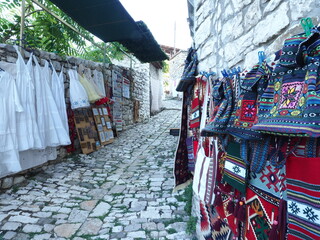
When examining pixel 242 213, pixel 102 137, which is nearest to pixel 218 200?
pixel 242 213

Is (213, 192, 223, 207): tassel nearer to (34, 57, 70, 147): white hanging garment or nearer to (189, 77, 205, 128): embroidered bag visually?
(189, 77, 205, 128): embroidered bag

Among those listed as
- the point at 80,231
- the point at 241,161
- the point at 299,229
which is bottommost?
the point at 80,231

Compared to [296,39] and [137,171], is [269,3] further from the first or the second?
[137,171]

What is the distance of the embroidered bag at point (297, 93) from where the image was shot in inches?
27.3

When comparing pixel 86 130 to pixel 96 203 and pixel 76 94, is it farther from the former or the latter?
pixel 96 203

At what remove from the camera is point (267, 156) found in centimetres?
98

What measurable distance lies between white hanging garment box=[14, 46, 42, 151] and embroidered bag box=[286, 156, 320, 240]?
10.7 feet

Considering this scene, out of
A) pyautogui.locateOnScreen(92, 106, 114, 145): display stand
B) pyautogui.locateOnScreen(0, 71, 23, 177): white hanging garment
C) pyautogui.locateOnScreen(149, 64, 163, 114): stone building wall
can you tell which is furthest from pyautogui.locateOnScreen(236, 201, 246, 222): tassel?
pyautogui.locateOnScreen(149, 64, 163, 114): stone building wall

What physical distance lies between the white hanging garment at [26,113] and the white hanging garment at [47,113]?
114mm

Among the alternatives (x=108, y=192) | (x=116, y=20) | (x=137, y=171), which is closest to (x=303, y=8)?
(x=108, y=192)

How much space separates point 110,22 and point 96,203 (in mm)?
3760

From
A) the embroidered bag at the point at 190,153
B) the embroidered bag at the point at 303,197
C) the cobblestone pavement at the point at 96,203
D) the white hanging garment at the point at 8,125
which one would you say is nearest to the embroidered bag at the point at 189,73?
the embroidered bag at the point at 190,153

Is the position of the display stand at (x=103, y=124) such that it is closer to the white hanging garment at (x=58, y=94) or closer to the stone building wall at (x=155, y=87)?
the white hanging garment at (x=58, y=94)

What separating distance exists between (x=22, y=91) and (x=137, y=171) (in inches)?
91.7
